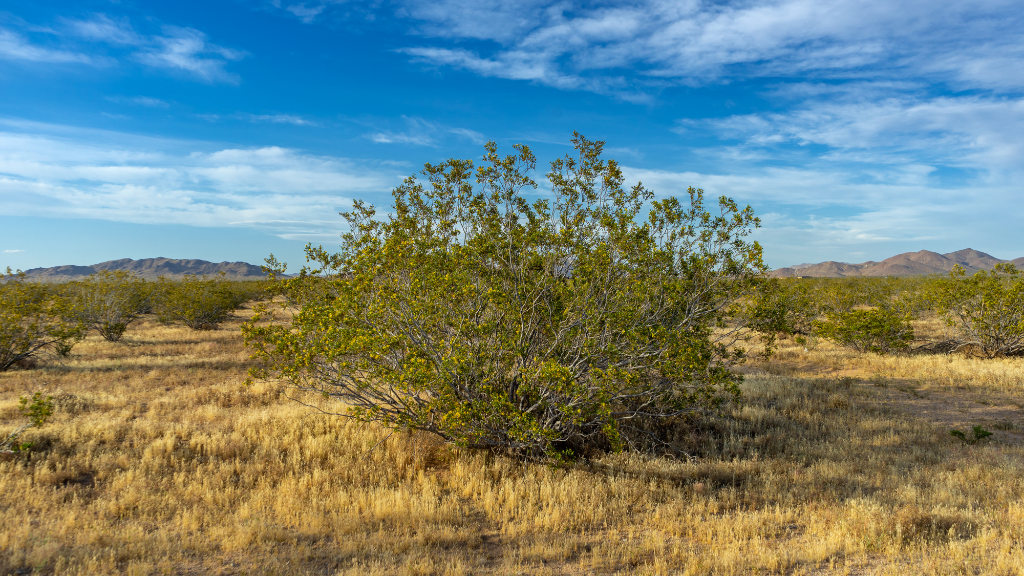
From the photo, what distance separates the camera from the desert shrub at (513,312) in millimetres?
6766

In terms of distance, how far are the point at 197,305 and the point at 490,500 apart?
24.7 m

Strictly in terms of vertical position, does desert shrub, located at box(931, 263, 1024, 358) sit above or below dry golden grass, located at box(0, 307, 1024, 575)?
above

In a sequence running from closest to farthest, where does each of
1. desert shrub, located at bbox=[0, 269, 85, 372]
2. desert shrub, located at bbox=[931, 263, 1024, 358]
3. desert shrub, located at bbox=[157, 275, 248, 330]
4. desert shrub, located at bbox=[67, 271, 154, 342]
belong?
1. desert shrub, located at bbox=[0, 269, 85, 372]
2. desert shrub, located at bbox=[931, 263, 1024, 358]
3. desert shrub, located at bbox=[67, 271, 154, 342]
4. desert shrub, located at bbox=[157, 275, 248, 330]

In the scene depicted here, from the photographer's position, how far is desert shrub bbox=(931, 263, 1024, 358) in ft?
51.8

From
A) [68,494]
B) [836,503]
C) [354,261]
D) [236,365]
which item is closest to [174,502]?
[68,494]

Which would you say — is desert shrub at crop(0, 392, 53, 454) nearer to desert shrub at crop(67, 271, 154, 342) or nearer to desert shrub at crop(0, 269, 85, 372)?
desert shrub at crop(0, 269, 85, 372)

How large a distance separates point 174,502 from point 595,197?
6.55m

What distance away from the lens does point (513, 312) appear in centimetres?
715

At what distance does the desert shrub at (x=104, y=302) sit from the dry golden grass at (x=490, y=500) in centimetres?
1214

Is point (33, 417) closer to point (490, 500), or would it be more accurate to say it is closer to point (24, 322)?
point (490, 500)

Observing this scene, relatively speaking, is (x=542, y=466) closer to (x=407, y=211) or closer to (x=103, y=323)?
(x=407, y=211)

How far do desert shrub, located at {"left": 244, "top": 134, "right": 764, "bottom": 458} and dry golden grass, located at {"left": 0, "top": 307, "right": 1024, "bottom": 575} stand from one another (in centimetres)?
86

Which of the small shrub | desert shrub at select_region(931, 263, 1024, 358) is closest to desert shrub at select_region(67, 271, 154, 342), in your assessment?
the small shrub

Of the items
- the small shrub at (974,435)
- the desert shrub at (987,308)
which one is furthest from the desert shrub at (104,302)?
the desert shrub at (987,308)
